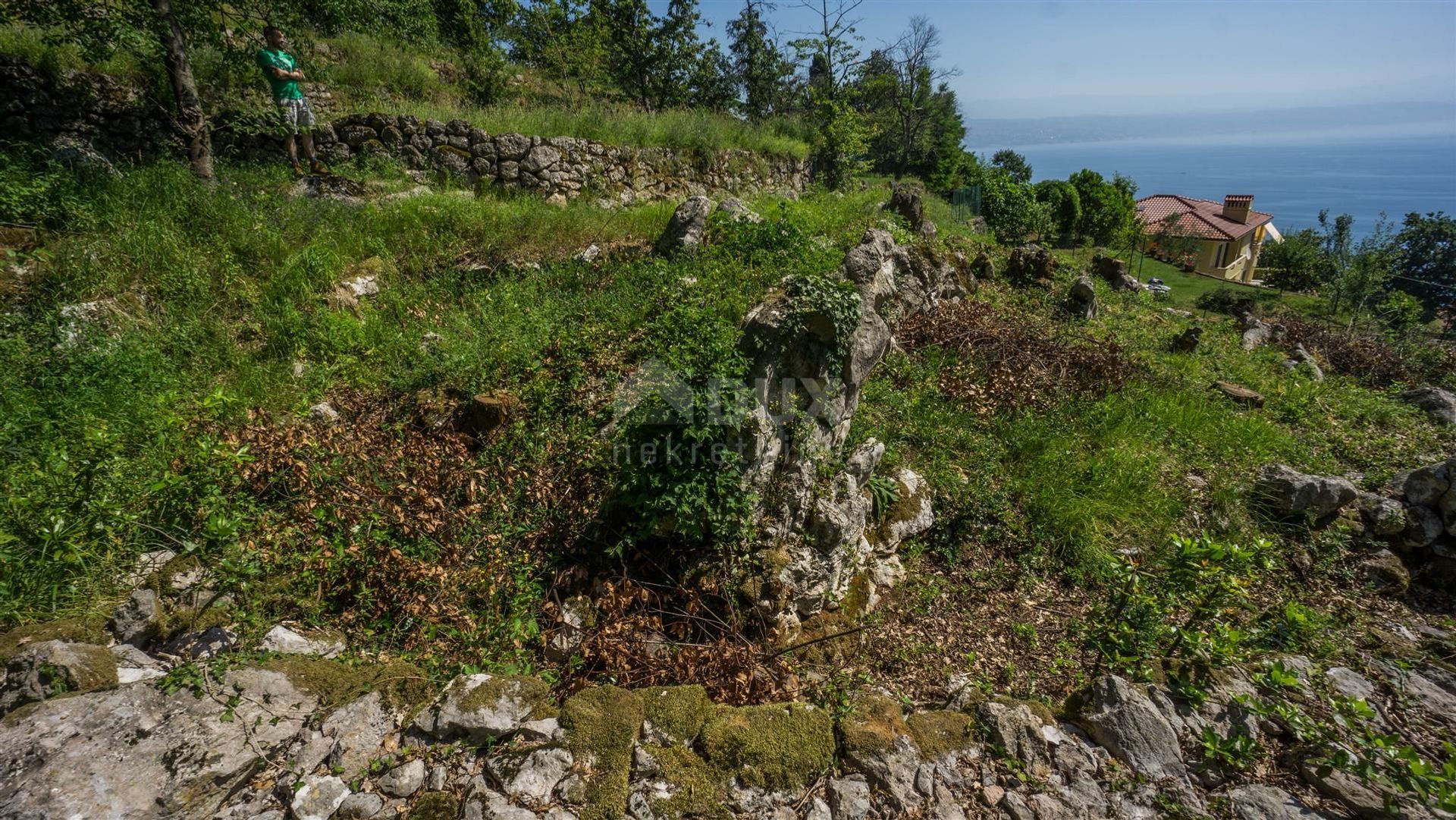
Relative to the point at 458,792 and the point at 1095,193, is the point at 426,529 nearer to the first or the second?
the point at 458,792

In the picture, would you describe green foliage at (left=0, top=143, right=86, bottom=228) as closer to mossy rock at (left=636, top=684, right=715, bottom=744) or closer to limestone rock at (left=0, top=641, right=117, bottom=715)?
limestone rock at (left=0, top=641, right=117, bottom=715)

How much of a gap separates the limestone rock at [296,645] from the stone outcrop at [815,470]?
8.90 feet

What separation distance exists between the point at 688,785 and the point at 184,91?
956cm

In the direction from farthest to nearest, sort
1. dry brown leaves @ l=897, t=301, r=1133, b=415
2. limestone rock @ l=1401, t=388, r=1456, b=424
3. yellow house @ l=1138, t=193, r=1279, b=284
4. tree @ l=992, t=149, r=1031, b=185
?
tree @ l=992, t=149, r=1031, b=185, yellow house @ l=1138, t=193, r=1279, b=284, limestone rock @ l=1401, t=388, r=1456, b=424, dry brown leaves @ l=897, t=301, r=1133, b=415

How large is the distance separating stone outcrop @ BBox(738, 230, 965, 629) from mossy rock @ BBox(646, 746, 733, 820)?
1423mm

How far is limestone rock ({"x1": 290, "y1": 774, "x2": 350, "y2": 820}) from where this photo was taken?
2160mm

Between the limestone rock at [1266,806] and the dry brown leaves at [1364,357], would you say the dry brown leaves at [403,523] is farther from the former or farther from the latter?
the dry brown leaves at [1364,357]

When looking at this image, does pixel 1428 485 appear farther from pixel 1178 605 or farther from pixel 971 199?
pixel 971 199

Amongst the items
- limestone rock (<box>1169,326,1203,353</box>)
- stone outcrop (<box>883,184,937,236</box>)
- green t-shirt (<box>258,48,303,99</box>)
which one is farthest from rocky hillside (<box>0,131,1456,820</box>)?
stone outcrop (<box>883,184,937,236</box>)

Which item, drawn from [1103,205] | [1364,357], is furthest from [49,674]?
[1103,205]

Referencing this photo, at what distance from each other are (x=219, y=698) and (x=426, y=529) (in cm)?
158

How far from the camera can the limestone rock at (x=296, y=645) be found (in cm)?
293

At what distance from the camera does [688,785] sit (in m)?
2.52

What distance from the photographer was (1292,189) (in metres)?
145
